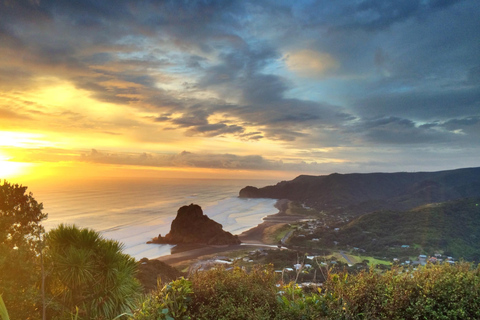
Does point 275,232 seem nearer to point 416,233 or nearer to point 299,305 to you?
point 416,233

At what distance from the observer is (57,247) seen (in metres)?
7.74

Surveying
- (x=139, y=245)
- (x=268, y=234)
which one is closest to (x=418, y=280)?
(x=139, y=245)

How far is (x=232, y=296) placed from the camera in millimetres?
3256

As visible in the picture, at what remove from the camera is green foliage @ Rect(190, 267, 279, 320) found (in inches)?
120

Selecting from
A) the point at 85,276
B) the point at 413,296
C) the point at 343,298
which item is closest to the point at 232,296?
the point at 343,298

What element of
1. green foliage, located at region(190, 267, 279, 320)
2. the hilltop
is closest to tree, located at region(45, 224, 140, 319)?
green foliage, located at region(190, 267, 279, 320)

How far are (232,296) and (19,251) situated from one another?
750cm

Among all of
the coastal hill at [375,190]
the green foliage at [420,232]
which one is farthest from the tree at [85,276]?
the coastal hill at [375,190]

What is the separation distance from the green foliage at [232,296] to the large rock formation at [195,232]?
1524 inches

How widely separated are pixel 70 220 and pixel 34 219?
46.0 meters

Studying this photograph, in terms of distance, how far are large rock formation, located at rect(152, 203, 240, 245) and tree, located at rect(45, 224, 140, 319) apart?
112ft

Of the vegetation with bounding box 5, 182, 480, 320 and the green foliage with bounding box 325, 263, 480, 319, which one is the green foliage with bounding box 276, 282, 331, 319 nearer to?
the vegetation with bounding box 5, 182, 480, 320

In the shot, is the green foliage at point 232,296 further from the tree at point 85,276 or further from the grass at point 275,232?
the grass at point 275,232

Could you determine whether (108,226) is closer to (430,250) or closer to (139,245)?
(139,245)
